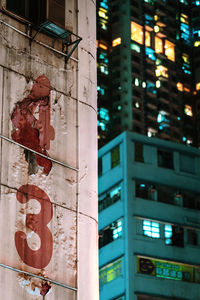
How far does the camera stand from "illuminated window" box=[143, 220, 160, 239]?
2051 inches

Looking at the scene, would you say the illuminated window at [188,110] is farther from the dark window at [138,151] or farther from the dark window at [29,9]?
the dark window at [29,9]

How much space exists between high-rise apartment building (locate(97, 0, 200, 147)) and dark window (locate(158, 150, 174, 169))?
33.5 m

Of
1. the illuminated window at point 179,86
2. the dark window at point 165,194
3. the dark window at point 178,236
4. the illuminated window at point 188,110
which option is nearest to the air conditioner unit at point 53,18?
the dark window at point 178,236

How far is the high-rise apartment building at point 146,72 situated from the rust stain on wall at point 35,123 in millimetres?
73195

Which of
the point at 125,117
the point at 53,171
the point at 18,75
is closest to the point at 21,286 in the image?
the point at 53,171

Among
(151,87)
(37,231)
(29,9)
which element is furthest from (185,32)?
(37,231)

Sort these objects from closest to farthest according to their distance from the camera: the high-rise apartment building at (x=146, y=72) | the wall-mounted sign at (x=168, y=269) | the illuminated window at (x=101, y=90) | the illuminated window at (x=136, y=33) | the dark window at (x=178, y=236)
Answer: the wall-mounted sign at (x=168, y=269) < the dark window at (x=178, y=236) < the high-rise apartment building at (x=146, y=72) < the illuminated window at (x=101, y=90) < the illuminated window at (x=136, y=33)

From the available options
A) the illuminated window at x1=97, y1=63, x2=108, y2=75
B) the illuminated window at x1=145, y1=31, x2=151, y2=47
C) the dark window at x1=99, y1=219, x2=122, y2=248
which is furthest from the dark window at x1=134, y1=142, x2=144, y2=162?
the illuminated window at x1=145, y1=31, x2=151, y2=47

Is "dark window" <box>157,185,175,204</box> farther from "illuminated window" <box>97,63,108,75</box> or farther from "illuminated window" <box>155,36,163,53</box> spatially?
"illuminated window" <box>155,36,163,53</box>

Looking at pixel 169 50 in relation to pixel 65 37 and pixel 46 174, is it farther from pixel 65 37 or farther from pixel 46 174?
pixel 46 174

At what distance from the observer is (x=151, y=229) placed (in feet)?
172

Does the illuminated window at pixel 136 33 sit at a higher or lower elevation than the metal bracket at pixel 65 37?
higher

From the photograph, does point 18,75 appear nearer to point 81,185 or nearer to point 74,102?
point 74,102

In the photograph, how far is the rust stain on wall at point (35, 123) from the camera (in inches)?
588
